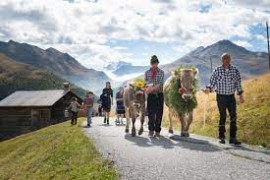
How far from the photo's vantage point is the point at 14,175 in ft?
71.7

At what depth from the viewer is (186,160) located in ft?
39.8

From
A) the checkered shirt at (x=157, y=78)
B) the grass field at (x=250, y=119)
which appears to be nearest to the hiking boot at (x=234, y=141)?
the grass field at (x=250, y=119)

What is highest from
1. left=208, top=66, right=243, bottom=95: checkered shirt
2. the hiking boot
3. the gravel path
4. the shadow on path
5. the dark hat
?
the dark hat

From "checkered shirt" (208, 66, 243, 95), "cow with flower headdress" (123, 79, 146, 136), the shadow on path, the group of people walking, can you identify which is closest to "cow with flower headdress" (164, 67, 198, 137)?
the group of people walking

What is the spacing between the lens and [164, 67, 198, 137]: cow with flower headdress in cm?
1739

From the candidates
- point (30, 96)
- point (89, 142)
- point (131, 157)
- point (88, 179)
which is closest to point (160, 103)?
point (89, 142)

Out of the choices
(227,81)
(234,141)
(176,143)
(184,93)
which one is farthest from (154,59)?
(234,141)

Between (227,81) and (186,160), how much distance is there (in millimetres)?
4446

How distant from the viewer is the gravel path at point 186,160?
1020 cm

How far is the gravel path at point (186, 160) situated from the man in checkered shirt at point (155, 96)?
164 cm

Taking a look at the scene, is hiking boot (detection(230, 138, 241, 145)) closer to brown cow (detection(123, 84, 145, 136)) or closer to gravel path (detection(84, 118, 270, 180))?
gravel path (detection(84, 118, 270, 180))

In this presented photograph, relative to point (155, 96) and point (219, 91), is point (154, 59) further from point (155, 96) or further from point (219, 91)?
point (219, 91)

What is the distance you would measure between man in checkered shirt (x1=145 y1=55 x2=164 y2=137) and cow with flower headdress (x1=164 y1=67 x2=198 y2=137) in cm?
43

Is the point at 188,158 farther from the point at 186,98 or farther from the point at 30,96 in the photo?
the point at 30,96
